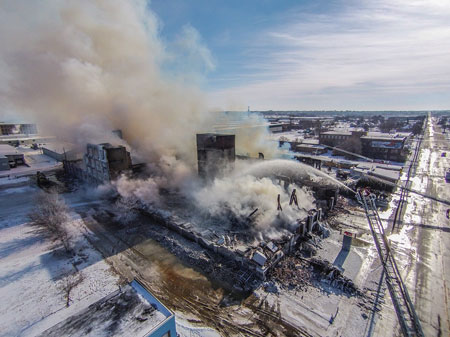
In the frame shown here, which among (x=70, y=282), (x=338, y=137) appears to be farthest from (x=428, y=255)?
(x=338, y=137)

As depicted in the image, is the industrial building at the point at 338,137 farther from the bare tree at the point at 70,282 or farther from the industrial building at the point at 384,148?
the bare tree at the point at 70,282

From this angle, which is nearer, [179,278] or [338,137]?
[179,278]

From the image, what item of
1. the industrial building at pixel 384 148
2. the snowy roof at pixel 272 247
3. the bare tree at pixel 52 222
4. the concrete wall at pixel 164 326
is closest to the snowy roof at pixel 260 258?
the snowy roof at pixel 272 247

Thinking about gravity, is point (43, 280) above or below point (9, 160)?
below

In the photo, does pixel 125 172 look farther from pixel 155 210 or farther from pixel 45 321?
pixel 45 321

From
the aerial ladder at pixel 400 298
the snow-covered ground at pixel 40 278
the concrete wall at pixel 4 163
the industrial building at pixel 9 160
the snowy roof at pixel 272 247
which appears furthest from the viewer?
the industrial building at pixel 9 160

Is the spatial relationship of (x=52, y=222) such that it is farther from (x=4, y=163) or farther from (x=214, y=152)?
(x=4, y=163)
